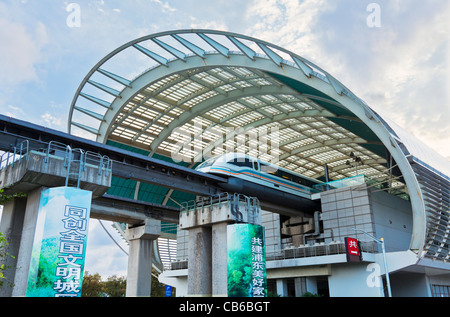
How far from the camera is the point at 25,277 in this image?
1678 centimetres

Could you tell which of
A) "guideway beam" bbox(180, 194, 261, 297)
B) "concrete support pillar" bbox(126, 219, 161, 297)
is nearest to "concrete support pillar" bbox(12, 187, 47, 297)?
"guideway beam" bbox(180, 194, 261, 297)

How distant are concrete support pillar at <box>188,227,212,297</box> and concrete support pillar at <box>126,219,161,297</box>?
7625 mm

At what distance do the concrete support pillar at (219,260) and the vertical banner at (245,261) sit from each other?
3.00 ft

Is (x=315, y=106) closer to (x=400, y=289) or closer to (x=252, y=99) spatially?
(x=252, y=99)

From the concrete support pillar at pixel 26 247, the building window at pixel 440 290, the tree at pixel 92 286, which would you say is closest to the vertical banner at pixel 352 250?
the building window at pixel 440 290

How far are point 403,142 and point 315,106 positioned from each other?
1098 centimetres

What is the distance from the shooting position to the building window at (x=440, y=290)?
131 ft

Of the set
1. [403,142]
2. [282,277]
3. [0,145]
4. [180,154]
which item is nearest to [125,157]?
[0,145]

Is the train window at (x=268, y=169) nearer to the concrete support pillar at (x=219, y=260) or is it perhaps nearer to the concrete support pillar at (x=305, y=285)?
the concrete support pillar at (x=305, y=285)

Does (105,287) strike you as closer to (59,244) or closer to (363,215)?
(363,215)

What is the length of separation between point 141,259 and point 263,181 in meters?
12.6

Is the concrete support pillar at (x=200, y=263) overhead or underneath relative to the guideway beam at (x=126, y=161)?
underneath

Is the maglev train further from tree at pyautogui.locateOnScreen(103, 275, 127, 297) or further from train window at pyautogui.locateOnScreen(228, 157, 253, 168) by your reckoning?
tree at pyautogui.locateOnScreen(103, 275, 127, 297)

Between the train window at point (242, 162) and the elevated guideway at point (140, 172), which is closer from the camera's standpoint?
the elevated guideway at point (140, 172)
